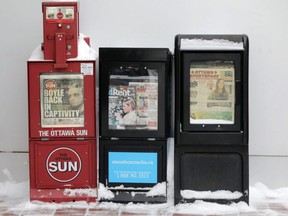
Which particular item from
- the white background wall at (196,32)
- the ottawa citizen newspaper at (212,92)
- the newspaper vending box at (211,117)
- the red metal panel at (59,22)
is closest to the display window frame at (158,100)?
the newspaper vending box at (211,117)

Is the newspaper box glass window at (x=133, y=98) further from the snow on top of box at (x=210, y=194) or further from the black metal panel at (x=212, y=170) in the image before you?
the snow on top of box at (x=210, y=194)

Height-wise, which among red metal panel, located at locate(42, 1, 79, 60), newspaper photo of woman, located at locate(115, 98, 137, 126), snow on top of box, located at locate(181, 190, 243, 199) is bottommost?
snow on top of box, located at locate(181, 190, 243, 199)

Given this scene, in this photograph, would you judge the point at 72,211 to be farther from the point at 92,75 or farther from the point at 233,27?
the point at 233,27

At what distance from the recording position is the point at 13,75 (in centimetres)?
633

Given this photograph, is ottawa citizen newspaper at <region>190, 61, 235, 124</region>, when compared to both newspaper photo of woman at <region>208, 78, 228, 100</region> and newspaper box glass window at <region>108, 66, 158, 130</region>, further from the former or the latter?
newspaper box glass window at <region>108, 66, 158, 130</region>

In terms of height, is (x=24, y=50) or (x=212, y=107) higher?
Result: (x=24, y=50)

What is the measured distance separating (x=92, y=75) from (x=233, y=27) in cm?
151

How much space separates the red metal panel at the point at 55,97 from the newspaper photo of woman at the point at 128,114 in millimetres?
251

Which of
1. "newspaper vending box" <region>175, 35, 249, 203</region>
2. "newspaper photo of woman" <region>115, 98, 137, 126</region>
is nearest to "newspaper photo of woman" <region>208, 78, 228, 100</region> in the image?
"newspaper vending box" <region>175, 35, 249, 203</region>

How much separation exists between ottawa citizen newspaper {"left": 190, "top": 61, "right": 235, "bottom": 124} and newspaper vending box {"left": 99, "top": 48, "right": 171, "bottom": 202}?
0.86 feet

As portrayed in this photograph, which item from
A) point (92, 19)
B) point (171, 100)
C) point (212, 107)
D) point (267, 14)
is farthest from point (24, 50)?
point (267, 14)

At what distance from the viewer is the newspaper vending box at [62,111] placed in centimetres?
566

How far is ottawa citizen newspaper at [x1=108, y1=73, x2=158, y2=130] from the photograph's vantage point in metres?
5.81

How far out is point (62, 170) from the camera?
5848 millimetres
